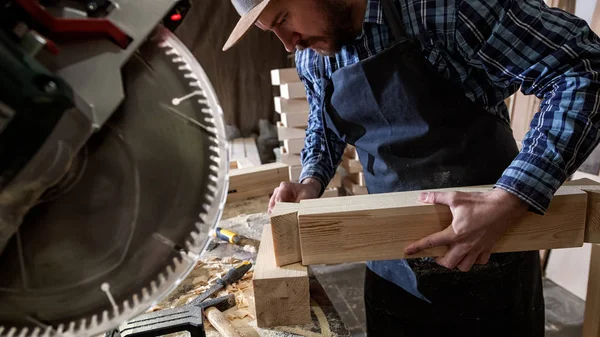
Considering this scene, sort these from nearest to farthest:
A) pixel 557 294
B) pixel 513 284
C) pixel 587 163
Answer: pixel 513 284, pixel 587 163, pixel 557 294

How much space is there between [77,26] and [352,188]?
10.9ft

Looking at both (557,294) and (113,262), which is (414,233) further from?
(557,294)

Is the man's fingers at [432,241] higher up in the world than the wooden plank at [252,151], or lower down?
higher up

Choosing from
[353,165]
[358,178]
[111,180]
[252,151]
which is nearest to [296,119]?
[252,151]

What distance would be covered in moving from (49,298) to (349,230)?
753 mm

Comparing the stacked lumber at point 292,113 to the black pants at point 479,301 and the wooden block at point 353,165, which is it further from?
the black pants at point 479,301

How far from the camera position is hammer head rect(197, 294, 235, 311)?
4.12ft

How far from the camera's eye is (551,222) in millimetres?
1140

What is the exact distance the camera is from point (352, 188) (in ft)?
12.2

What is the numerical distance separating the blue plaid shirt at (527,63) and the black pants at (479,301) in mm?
421

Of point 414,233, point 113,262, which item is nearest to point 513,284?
point 414,233

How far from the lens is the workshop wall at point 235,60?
11.5 feet

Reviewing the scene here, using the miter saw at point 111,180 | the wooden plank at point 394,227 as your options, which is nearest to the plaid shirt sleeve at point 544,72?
the wooden plank at point 394,227

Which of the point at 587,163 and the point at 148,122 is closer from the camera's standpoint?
the point at 148,122
